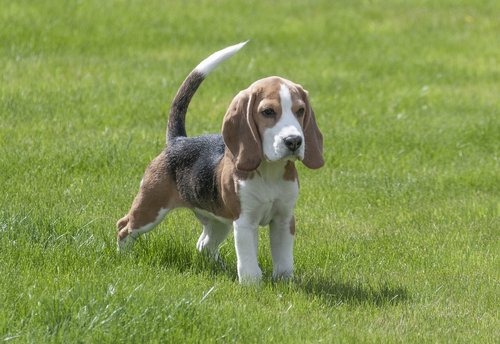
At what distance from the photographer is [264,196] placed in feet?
22.5

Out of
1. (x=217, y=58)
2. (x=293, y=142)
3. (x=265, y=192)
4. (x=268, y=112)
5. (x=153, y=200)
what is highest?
(x=217, y=58)

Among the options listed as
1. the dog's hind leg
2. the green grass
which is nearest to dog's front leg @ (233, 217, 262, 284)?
the green grass

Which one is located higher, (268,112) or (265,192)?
(268,112)

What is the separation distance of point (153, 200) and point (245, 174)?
34.7 inches

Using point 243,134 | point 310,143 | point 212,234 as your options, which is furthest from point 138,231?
point 310,143

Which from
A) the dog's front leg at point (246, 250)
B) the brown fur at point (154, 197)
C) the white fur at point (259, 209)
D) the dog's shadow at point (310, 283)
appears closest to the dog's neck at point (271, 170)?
the white fur at point (259, 209)

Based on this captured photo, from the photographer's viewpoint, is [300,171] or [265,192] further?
[300,171]

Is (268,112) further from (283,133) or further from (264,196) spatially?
(264,196)

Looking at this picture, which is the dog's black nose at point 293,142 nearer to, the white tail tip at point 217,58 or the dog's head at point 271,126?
the dog's head at point 271,126

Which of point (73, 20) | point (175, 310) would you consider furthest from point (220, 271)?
point (73, 20)

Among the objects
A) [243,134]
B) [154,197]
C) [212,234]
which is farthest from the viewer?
[212,234]

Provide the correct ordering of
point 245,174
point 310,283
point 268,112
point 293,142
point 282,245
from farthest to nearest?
1. point 310,283
2. point 282,245
3. point 245,174
4. point 268,112
5. point 293,142

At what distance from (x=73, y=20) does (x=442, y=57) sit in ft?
18.2

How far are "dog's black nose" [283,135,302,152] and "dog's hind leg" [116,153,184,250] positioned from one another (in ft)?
4.13
